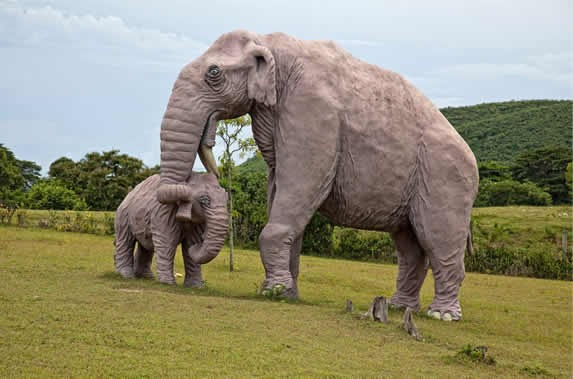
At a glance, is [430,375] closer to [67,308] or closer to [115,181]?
[67,308]

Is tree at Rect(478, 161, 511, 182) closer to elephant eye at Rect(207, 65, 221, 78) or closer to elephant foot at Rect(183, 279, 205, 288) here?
elephant foot at Rect(183, 279, 205, 288)

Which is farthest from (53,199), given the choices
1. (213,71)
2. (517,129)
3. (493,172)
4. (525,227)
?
(517,129)

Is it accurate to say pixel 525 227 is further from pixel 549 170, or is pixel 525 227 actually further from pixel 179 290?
pixel 179 290

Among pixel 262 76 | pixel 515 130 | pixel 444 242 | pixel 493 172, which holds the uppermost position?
pixel 515 130

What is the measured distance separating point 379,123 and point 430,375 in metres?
3.91

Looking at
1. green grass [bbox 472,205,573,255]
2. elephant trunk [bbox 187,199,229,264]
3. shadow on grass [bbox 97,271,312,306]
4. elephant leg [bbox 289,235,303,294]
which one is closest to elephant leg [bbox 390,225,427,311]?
elephant leg [bbox 289,235,303,294]

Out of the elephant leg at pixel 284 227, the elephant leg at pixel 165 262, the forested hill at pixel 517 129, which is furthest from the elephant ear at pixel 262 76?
the forested hill at pixel 517 129

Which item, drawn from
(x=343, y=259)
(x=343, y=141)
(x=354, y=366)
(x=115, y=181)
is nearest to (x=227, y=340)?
(x=354, y=366)

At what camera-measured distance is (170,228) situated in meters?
9.18

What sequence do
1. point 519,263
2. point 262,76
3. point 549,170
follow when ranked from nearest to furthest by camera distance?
point 262,76, point 519,263, point 549,170

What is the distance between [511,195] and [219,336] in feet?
115

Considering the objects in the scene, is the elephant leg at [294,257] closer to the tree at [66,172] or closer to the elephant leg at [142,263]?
the elephant leg at [142,263]

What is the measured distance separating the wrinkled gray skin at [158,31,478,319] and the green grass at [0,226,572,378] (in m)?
1.03

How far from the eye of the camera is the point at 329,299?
10.6 meters
